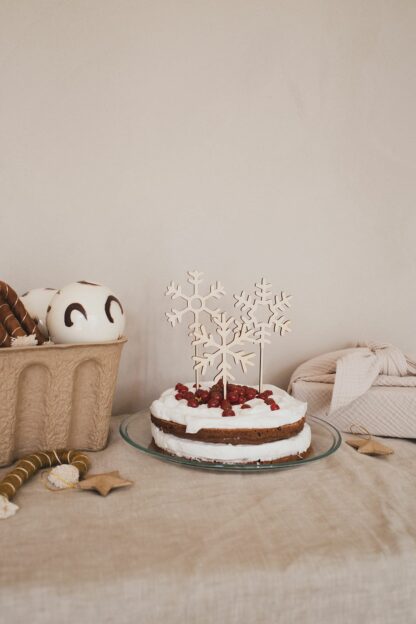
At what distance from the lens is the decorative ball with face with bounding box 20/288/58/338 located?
92 centimetres

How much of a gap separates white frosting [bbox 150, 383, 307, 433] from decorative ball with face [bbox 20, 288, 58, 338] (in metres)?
0.25

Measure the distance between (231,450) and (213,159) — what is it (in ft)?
2.34

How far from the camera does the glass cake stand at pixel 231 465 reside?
0.76m

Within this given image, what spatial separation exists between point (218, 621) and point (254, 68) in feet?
3.76

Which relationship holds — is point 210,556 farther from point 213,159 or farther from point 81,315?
point 213,159

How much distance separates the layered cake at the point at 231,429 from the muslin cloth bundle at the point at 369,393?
0.19 meters

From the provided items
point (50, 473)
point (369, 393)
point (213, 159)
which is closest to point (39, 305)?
point (50, 473)

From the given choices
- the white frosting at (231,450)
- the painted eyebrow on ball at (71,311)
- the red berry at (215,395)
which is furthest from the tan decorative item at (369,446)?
the painted eyebrow on ball at (71,311)

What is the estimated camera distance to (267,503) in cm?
69

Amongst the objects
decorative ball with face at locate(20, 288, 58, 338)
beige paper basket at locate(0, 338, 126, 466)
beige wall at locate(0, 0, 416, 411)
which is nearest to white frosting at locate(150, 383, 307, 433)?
beige paper basket at locate(0, 338, 126, 466)

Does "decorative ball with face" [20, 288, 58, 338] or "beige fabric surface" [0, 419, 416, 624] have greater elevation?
"decorative ball with face" [20, 288, 58, 338]

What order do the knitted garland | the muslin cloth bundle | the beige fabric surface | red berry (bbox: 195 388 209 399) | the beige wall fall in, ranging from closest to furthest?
1. the beige fabric surface
2. the knitted garland
3. red berry (bbox: 195 388 209 399)
4. the muslin cloth bundle
5. the beige wall

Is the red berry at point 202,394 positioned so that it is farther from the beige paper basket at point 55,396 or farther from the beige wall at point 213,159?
the beige wall at point 213,159

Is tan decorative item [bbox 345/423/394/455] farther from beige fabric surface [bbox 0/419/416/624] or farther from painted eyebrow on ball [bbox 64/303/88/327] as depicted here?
painted eyebrow on ball [bbox 64/303/88/327]
